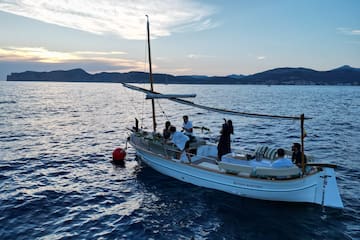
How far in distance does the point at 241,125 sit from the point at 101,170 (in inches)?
926

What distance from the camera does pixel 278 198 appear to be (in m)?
13.6

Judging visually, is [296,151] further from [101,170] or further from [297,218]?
[101,170]

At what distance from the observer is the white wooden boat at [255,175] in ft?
42.5

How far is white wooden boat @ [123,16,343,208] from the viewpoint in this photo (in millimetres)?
12953

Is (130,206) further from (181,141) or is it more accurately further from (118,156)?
(118,156)

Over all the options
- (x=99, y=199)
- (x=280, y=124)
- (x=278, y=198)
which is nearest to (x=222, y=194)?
(x=278, y=198)

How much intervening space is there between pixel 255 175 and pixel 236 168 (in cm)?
95

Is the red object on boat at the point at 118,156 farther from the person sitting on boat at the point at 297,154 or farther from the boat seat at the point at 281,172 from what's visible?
the person sitting on boat at the point at 297,154

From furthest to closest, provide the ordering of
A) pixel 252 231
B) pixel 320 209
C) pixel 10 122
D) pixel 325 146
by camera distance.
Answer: pixel 10 122 < pixel 325 146 < pixel 320 209 < pixel 252 231

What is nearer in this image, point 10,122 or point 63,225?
point 63,225

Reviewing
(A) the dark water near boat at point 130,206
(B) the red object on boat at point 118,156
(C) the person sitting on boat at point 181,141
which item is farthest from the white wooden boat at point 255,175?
(B) the red object on boat at point 118,156

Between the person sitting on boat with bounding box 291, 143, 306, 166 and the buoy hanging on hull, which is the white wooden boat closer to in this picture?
the person sitting on boat with bounding box 291, 143, 306, 166

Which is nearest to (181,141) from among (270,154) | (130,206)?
(130,206)

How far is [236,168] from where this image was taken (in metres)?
14.0
